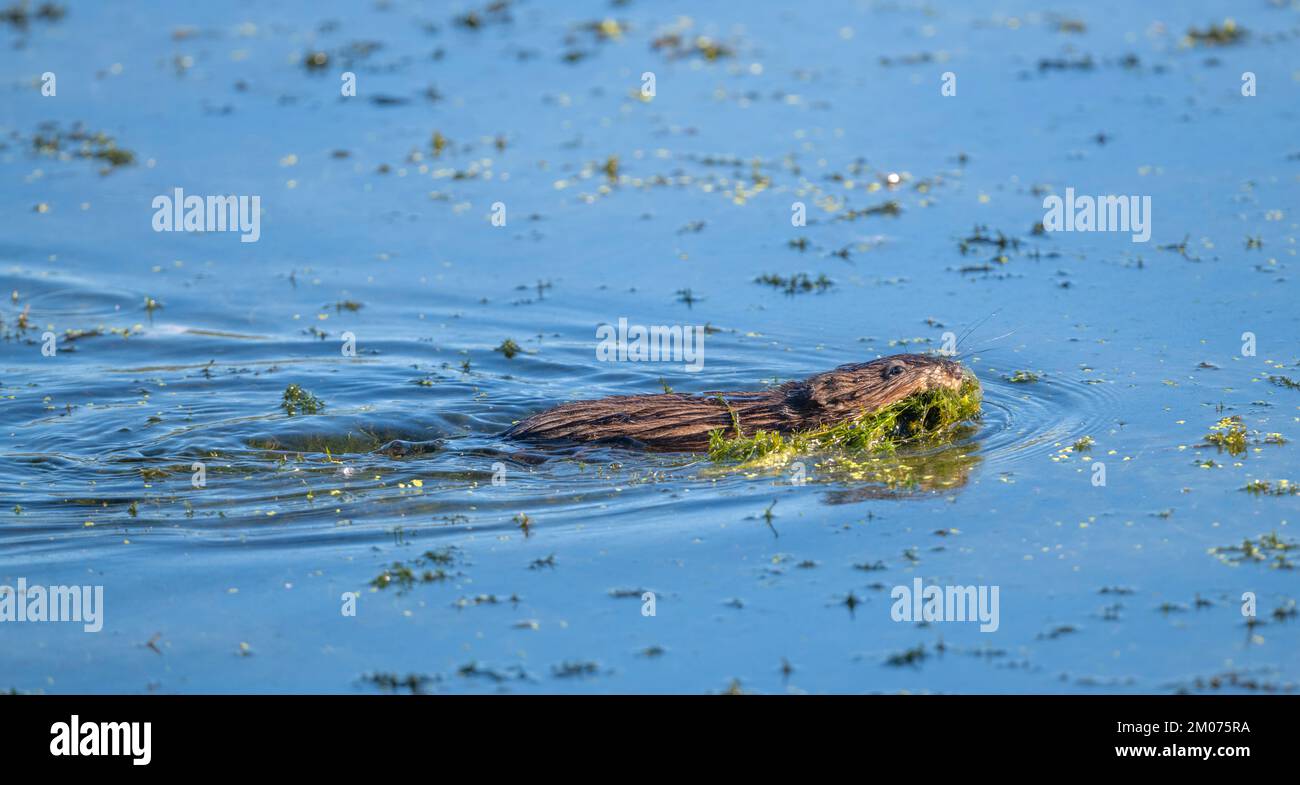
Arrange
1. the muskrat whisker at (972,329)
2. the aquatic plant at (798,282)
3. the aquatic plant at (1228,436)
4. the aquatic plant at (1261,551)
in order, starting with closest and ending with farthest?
1. the aquatic plant at (1261,551)
2. the aquatic plant at (1228,436)
3. the muskrat whisker at (972,329)
4. the aquatic plant at (798,282)

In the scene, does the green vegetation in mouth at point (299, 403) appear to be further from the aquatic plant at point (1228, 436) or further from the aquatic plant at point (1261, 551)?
the aquatic plant at point (1261, 551)

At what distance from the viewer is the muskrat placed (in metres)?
9.29

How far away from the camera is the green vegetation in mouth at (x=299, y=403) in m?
10.3

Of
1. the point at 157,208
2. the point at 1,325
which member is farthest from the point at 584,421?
the point at 157,208

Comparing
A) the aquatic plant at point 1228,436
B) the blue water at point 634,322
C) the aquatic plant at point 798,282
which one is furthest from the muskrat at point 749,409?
the aquatic plant at point 798,282

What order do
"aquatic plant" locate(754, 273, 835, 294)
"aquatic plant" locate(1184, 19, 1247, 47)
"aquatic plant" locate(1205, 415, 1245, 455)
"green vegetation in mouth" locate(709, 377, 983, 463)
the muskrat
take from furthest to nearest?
"aquatic plant" locate(1184, 19, 1247, 47)
"aquatic plant" locate(754, 273, 835, 294)
the muskrat
"green vegetation in mouth" locate(709, 377, 983, 463)
"aquatic plant" locate(1205, 415, 1245, 455)

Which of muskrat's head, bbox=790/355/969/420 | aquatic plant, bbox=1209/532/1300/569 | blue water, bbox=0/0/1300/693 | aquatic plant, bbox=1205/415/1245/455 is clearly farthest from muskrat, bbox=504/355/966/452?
aquatic plant, bbox=1209/532/1300/569

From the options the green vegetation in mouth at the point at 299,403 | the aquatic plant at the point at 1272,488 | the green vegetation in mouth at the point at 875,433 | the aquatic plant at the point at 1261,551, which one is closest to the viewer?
the aquatic plant at the point at 1261,551

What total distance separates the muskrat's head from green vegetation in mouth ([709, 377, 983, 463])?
0.05 m

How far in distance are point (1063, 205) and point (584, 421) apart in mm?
5624

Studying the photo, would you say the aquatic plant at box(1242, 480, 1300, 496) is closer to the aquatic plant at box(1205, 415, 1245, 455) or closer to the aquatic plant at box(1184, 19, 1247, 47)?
the aquatic plant at box(1205, 415, 1245, 455)

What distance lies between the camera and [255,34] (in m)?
19.8

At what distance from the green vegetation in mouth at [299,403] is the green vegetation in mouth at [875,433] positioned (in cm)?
273
